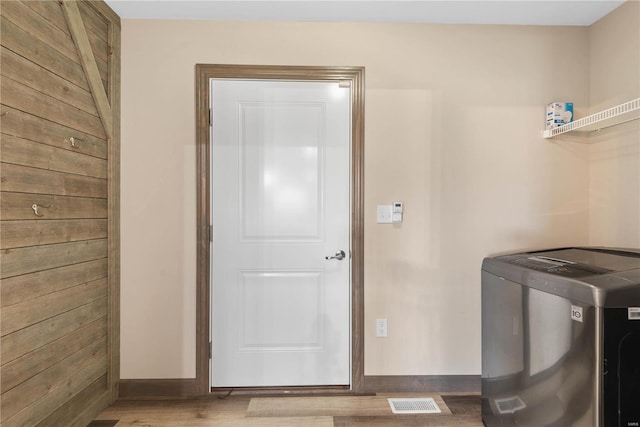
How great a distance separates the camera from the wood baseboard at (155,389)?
2.20m

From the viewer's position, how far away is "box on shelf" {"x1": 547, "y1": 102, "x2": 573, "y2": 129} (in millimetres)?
2199

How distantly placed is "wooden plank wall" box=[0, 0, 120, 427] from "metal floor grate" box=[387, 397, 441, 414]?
1666 millimetres

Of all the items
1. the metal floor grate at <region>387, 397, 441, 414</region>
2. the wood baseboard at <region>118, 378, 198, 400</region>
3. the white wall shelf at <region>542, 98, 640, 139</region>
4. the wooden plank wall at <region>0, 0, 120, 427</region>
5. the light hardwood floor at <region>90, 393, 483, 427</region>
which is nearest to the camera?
the wooden plank wall at <region>0, 0, 120, 427</region>

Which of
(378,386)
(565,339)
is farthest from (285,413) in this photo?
(565,339)

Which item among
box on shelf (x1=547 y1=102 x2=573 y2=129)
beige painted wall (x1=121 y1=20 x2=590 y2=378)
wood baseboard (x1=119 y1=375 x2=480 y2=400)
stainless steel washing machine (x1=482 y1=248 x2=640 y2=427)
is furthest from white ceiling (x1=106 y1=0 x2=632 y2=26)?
wood baseboard (x1=119 y1=375 x2=480 y2=400)

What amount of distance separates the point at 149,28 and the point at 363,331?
2.27 m

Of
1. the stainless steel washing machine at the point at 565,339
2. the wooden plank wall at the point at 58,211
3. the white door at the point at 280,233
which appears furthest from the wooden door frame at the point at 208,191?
the stainless steel washing machine at the point at 565,339

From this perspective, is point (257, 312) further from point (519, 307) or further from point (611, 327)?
point (611, 327)

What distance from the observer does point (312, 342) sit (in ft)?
7.39

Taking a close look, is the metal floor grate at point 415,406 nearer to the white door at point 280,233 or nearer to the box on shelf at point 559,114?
the white door at point 280,233

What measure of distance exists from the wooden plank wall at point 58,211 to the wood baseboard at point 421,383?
1575mm

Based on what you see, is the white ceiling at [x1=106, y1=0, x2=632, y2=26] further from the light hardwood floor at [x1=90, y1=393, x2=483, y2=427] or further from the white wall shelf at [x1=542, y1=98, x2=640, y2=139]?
the light hardwood floor at [x1=90, y1=393, x2=483, y2=427]

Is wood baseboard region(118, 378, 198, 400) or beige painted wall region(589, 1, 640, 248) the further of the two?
wood baseboard region(118, 378, 198, 400)

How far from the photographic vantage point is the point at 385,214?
2.24m
